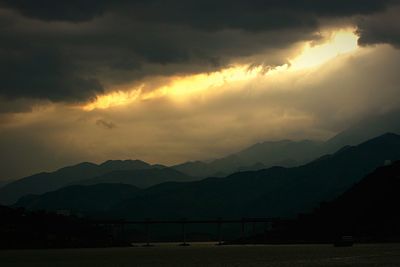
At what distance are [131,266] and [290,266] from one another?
154 feet

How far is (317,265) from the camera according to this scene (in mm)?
176625

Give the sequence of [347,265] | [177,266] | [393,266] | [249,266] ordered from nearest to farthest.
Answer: [393,266]
[347,265]
[249,266]
[177,266]

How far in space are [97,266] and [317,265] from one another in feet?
203

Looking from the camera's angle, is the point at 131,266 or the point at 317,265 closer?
the point at 317,265

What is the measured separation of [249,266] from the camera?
607 feet

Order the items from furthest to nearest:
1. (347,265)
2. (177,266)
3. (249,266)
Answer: (177,266) → (249,266) → (347,265)

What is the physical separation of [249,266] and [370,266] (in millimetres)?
34492

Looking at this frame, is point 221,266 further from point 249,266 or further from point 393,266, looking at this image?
point 393,266

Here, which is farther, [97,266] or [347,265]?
[97,266]

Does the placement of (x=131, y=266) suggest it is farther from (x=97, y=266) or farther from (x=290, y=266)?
(x=290, y=266)

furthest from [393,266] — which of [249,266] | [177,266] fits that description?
[177,266]

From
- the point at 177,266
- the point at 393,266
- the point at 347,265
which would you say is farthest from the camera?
the point at 177,266

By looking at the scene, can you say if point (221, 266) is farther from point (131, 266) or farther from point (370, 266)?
point (370, 266)

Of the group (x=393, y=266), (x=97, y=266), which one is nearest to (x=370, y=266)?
(x=393, y=266)
